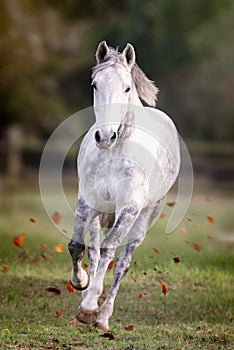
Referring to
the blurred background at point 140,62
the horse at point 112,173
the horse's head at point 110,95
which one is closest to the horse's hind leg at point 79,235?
the horse at point 112,173

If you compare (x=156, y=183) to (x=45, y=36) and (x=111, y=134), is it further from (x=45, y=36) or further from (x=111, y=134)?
(x=45, y=36)

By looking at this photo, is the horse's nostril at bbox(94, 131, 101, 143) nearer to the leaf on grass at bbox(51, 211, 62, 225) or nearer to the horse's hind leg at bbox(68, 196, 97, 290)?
the horse's hind leg at bbox(68, 196, 97, 290)

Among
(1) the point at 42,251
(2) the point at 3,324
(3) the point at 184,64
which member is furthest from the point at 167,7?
(2) the point at 3,324

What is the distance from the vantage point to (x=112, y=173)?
3.78 m

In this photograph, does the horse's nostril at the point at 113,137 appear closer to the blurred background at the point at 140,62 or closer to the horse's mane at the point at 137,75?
the horse's mane at the point at 137,75

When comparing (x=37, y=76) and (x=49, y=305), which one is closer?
(x=49, y=305)

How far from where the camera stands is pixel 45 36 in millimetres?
13984

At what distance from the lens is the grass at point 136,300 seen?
3.77 meters

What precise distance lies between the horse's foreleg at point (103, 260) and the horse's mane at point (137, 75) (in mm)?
679

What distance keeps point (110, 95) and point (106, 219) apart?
0.93 metres

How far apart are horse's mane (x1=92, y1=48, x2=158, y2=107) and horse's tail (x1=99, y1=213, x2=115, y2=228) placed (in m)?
0.67

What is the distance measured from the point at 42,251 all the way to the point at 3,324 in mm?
2018

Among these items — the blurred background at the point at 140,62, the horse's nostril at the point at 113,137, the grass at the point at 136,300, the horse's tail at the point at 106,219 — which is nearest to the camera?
the horse's nostril at the point at 113,137

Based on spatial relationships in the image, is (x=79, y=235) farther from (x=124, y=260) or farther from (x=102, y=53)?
(x=102, y=53)
